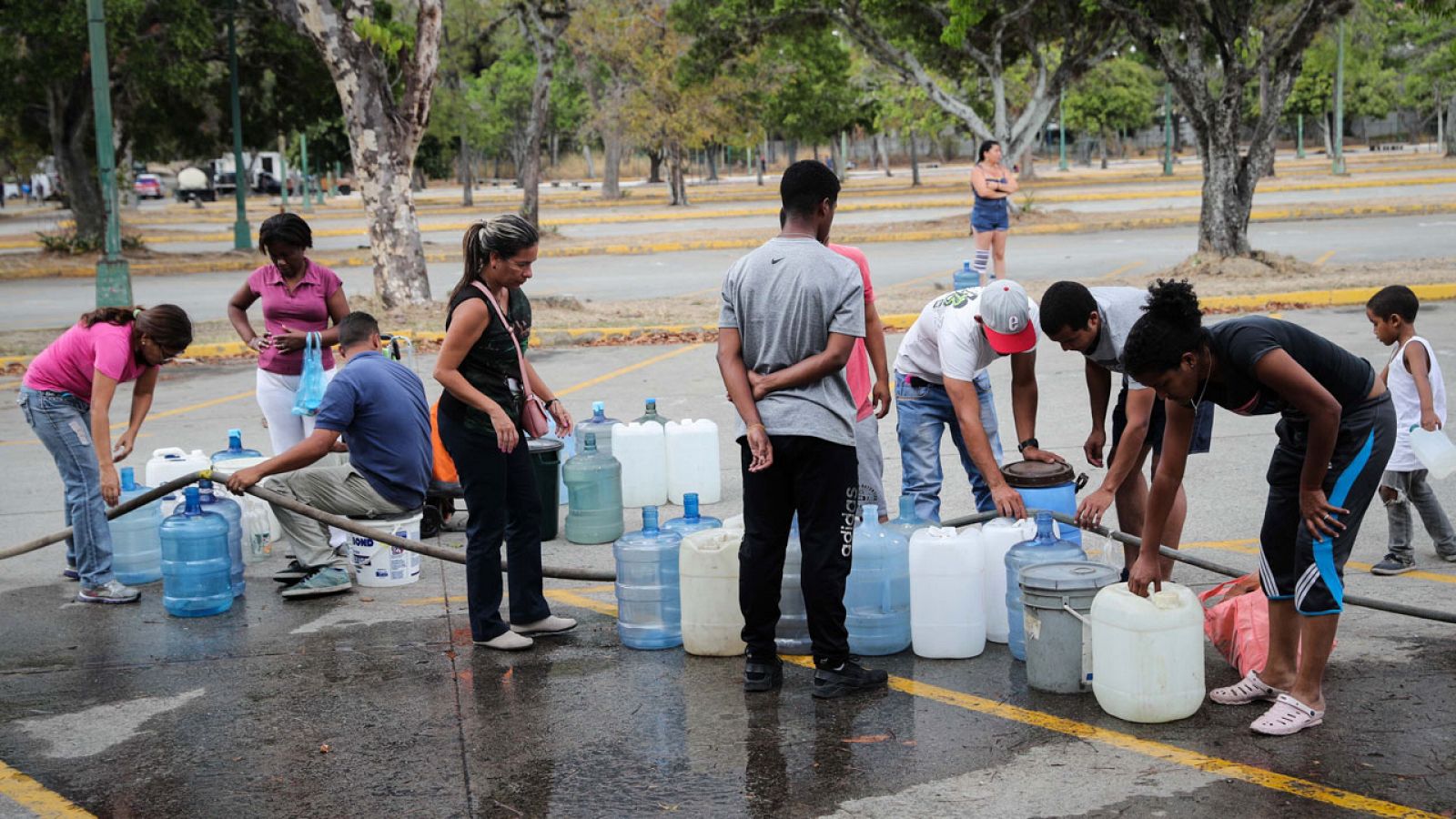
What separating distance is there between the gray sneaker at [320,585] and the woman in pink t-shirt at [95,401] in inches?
33.4

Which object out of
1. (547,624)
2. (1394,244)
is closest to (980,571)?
(547,624)

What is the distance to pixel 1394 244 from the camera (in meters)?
23.2

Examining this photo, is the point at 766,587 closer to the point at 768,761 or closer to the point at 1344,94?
the point at 768,761

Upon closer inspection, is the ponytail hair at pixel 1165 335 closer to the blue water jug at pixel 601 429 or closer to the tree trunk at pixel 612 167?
the blue water jug at pixel 601 429

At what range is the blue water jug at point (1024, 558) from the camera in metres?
5.82

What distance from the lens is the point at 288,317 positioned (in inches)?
332

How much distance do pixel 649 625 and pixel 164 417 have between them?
7.68 m

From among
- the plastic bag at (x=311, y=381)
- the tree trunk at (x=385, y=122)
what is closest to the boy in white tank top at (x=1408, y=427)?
the plastic bag at (x=311, y=381)

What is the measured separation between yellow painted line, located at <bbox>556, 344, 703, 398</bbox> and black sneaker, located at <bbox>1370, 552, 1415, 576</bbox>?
7.51m

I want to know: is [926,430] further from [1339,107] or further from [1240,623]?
[1339,107]

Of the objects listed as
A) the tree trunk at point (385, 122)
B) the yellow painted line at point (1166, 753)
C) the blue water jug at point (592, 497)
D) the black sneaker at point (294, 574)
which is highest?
the tree trunk at point (385, 122)

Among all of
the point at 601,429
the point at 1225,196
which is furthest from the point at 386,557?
the point at 1225,196

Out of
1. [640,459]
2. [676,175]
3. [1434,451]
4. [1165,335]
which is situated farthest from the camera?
[676,175]

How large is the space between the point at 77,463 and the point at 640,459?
10.8ft
